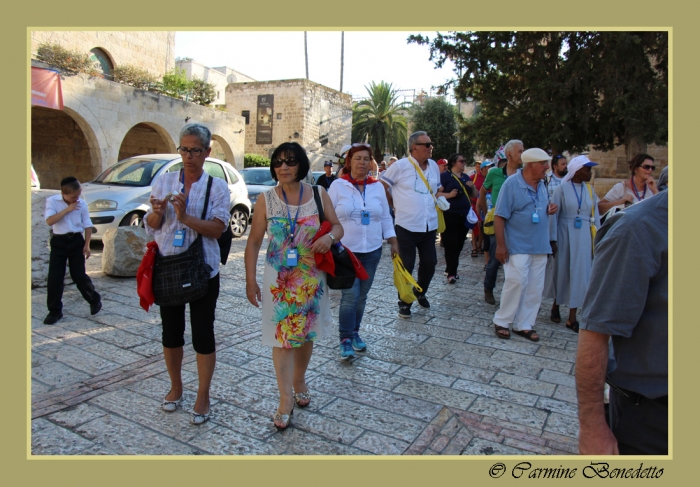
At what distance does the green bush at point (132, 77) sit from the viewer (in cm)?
1848

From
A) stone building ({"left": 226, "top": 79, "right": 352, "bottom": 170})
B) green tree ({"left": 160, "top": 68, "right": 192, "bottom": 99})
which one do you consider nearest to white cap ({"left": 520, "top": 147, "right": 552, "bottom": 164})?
green tree ({"left": 160, "top": 68, "right": 192, "bottom": 99})

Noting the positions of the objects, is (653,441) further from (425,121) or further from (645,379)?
(425,121)

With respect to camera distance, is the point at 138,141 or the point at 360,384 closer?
the point at 360,384

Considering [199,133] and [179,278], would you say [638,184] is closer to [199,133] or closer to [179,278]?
[199,133]

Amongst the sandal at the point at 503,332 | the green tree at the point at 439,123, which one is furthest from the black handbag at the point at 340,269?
the green tree at the point at 439,123

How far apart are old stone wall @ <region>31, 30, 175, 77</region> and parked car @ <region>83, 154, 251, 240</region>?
40.6 ft

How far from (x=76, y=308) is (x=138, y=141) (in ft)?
57.5

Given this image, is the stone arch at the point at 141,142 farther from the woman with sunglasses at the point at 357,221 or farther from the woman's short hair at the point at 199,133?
the woman's short hair at the point at 199,133

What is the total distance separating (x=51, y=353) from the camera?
4.61 meters

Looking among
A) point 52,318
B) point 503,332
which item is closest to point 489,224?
point 503,332

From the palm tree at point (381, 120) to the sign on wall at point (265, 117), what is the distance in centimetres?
1131

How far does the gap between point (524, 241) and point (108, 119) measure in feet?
51.3
